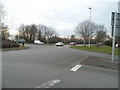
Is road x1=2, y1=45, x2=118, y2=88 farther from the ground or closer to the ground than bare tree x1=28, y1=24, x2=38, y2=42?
closer to the ground

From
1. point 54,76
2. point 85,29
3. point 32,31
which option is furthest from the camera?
point 32,31

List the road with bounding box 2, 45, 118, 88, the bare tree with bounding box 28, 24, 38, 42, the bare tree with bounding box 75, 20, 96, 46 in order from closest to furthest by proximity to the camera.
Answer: the road with bounding box 2, 45, 118, 88, the bare tree with bounding box 75, 20, 96, 46, the bare tree with bounding box 28, 24, 38, 42

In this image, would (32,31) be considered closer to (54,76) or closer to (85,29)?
(85,29)

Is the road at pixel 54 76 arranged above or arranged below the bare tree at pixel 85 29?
below

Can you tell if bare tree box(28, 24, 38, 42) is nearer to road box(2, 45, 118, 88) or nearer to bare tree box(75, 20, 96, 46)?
A: bare tree box(75, 20, 96, 46)

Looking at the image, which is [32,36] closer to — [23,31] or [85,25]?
[23,31]

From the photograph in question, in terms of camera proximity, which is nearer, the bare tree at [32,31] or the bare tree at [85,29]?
the bare tree at [85,29]

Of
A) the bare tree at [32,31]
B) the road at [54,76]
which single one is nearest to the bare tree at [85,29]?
the bare tree at [32,31]

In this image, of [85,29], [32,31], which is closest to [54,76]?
[85,29]

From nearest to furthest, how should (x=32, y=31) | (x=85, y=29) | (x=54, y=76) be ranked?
(x=54, y=76) < (x=85, y=29) < (x=32, y=31)

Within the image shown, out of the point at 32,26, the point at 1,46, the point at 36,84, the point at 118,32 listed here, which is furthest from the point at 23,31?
the point at 36,84

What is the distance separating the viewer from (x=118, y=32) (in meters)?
11.2

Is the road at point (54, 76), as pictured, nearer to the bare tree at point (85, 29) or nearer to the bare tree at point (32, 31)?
the bare tree at point (85, 29)

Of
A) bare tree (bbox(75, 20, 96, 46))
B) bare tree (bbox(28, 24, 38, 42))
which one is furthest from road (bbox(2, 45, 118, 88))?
bare tree (bbox(28, 24, 38, 42))
